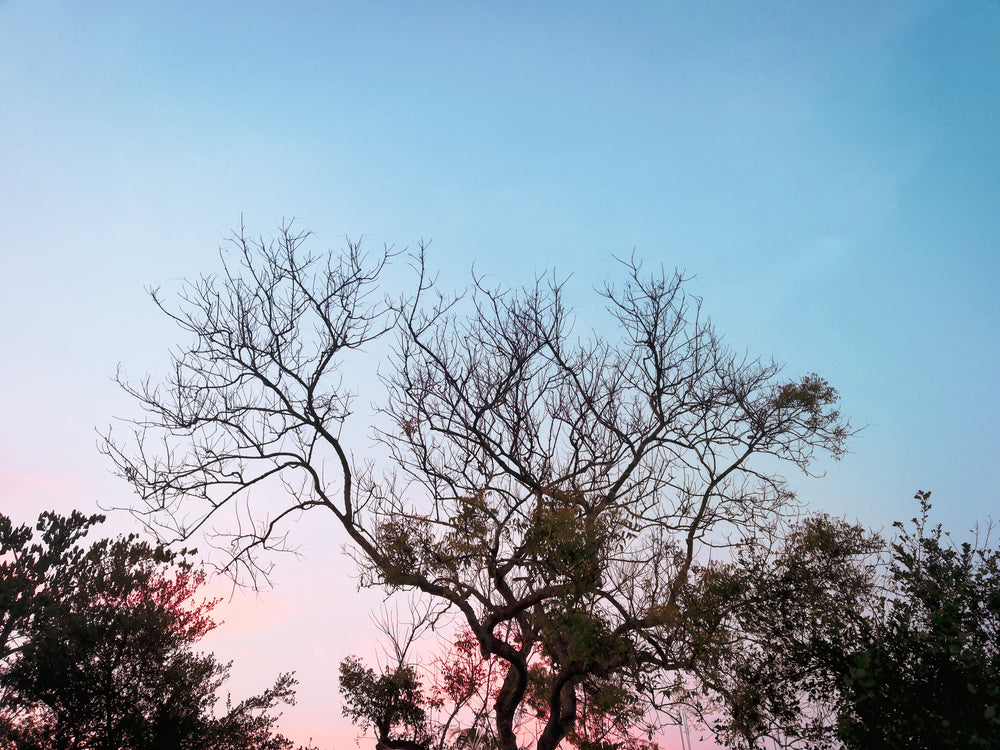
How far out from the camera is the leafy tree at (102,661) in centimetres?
1079

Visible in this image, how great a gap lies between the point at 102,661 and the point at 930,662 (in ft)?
36.1

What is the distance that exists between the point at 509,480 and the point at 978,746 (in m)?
7.24

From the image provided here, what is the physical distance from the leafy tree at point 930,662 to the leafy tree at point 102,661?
8.80 metres

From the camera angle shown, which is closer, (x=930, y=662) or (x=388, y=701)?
(x=930, y=662)

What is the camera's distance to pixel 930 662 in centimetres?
617

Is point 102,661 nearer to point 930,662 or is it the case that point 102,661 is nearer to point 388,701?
point 388,701

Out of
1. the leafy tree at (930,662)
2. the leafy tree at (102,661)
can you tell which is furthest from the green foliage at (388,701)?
the leafy tree at (930,662)

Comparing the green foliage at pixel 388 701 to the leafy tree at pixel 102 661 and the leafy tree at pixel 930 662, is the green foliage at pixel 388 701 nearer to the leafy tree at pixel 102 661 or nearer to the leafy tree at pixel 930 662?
the leafy tree at pixel 102 661

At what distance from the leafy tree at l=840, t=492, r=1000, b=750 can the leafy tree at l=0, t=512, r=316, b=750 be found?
880 cm

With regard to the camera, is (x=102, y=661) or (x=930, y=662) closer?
(x=930, y=662)

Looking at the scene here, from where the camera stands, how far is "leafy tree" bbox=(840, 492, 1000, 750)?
571 cm

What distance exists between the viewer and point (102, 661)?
11.0m

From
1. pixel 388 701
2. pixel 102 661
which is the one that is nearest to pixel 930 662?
pixel 388 701

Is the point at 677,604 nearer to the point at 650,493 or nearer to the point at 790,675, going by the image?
the point at 790,675
